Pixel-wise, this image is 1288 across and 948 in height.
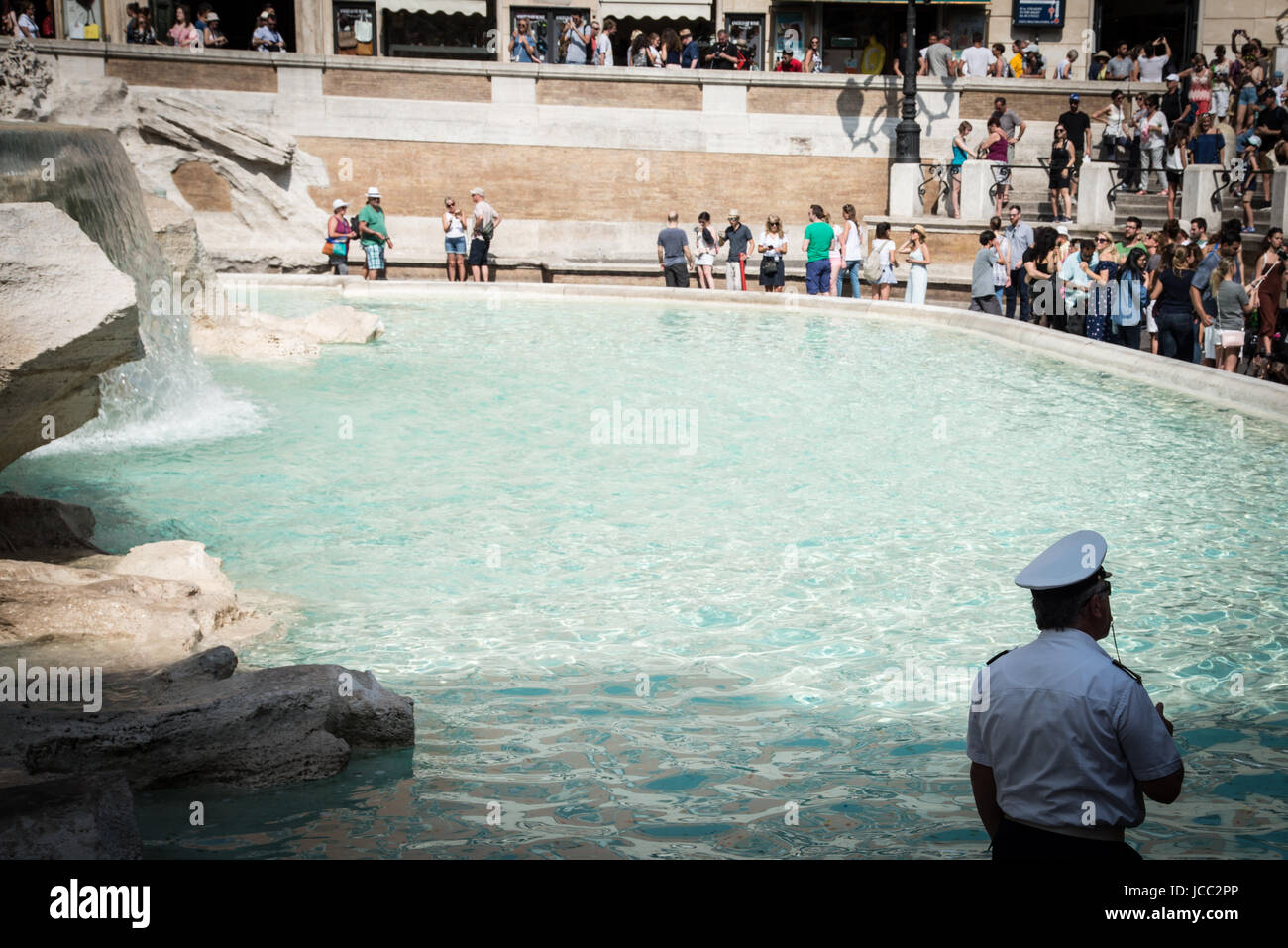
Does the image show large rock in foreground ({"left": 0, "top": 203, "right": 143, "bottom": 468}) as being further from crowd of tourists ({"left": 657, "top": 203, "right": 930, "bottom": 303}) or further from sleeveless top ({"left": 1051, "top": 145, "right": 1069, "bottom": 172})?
sleeveless top ({"left": 1051, "top": 145, "right": 1069, "bottom": 172})

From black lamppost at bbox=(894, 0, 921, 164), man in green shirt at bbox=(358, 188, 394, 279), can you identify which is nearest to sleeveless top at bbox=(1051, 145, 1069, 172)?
black lamppost at bbox=(894, 0, 921, 164)

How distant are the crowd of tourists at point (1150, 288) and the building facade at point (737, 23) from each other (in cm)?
1265

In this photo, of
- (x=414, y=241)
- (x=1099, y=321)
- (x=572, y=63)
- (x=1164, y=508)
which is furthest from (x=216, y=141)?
(x=1164, y=508)

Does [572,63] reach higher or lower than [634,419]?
higher

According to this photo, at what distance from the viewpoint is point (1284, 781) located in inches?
199

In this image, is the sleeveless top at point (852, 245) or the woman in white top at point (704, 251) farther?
the woman in white top at point (704, 251)

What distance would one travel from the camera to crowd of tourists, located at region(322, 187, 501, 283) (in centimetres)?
2161

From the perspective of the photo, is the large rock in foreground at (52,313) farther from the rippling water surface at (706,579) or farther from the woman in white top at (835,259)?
the woman in white top at (835,259)

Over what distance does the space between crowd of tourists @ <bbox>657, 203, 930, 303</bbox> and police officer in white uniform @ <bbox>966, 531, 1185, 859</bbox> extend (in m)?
15.3

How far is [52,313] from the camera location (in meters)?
5.93

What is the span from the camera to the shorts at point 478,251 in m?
22.2

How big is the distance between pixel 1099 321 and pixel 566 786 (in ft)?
37.2

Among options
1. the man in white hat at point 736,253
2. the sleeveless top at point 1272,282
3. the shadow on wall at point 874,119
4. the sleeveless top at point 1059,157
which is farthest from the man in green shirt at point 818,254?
the sleeveless top at point 1272,282
